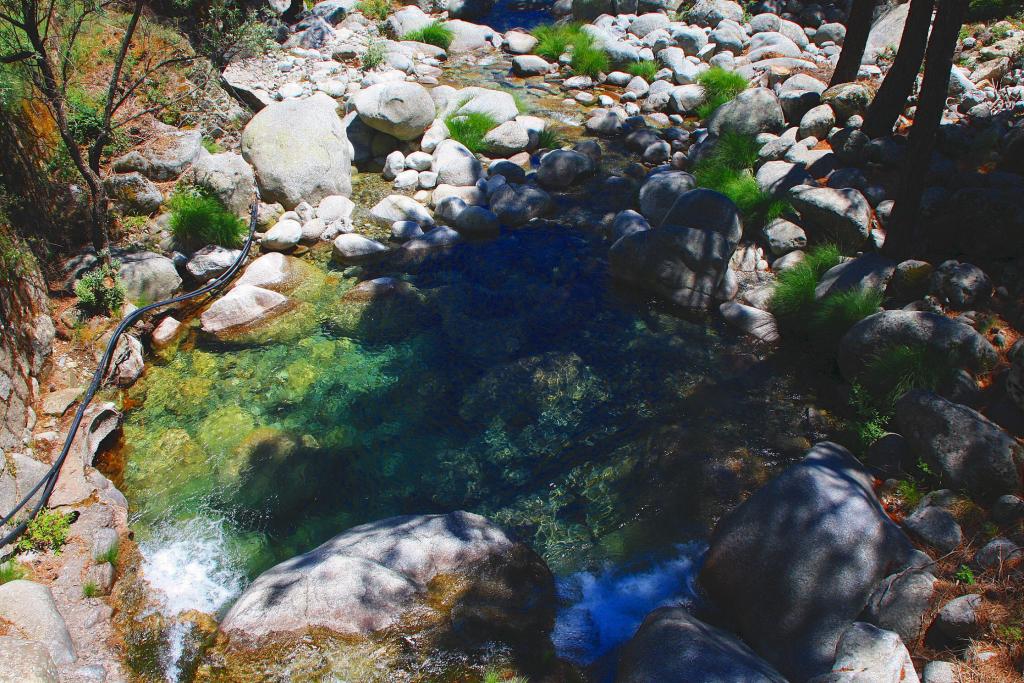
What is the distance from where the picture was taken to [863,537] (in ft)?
13.8

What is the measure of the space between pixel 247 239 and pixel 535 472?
4.83m

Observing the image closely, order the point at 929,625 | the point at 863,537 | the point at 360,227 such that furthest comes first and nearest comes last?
the point at 360,227
the point at 863,537
the point at 929,625

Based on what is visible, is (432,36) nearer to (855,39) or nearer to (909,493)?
(855,39)

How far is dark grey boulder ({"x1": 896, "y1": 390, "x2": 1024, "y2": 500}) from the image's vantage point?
461 cm

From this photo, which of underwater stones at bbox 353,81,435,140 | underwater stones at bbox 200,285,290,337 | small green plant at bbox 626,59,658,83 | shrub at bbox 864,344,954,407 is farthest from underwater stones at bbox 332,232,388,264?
small green plant at bbox 626,59,658,83

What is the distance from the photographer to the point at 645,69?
42.8 ft

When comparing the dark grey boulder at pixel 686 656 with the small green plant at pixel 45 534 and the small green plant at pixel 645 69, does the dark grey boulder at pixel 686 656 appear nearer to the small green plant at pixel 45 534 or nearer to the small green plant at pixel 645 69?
the small green plant at pixel 45 534

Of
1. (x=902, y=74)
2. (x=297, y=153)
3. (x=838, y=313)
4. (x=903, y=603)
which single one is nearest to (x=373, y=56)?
(x=297, y=153)

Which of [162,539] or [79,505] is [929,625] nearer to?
[162,539]

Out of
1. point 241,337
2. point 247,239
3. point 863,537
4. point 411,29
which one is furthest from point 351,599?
point 411,29

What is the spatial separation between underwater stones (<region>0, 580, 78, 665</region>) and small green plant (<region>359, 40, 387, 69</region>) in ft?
34.9

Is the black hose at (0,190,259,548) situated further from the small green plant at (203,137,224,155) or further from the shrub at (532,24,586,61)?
the shrub at (532,24,586,61)

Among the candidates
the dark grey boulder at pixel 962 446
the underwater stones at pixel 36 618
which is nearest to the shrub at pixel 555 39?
the dark grey boulder at pixel 962 446

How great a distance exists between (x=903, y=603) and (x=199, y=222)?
7.56 m
